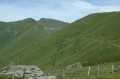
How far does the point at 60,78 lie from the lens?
55344 millimetres

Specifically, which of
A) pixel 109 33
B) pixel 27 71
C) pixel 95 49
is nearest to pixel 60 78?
pixel 27 71

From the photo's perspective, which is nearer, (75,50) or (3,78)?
(3,78)

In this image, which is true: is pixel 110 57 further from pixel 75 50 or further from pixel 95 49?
pixel 75 50

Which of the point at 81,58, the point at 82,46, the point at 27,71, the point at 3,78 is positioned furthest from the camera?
the point at 82,46

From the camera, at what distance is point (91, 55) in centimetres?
14538

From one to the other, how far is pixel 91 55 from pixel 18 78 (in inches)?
3639

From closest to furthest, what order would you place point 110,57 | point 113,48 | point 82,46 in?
point 110,57 < point 113,48 < point 82,46

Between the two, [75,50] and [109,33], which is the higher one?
[109,33]

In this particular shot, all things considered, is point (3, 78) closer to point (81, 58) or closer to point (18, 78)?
point (18, 78)

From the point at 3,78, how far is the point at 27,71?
52.0 ft

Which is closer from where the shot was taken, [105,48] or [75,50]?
[105,48]

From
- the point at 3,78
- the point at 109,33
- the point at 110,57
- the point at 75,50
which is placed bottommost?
the point at 3,78

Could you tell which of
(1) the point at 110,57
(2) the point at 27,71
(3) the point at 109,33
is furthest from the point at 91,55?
(2) the point at 27,71

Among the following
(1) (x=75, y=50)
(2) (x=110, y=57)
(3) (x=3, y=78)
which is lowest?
(3) (x=3, y=78)
